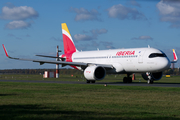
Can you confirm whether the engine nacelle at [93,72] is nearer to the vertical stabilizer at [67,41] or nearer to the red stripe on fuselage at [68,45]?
the red stripe on fuselage at [68,45]

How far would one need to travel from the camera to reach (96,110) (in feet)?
39.2

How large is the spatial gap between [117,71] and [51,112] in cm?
2719

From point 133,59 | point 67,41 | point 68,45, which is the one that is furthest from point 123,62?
point 67,41

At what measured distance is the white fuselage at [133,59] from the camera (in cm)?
3338

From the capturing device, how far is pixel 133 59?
35531 mm

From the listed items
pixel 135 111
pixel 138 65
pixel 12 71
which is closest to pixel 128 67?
pixel 138 65

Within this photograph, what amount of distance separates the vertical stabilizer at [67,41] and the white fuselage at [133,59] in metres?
6.75

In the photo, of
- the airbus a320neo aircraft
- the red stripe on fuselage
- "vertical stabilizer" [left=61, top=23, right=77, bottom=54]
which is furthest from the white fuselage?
"vertical stabilizer" [left=61, top=23, right=77, bottom=54]

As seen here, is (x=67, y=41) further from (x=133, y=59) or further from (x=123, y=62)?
(x=133, y=59)

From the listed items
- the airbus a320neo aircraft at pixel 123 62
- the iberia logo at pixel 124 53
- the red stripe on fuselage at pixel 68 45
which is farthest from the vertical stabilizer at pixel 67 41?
the iberia logo at pixel 124 53

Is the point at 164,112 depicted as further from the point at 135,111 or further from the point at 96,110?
the point at 96,110

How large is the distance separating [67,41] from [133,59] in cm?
1648

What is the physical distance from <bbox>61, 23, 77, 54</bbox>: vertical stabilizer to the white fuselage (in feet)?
22.2

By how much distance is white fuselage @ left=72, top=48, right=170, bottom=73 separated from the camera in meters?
33.4
